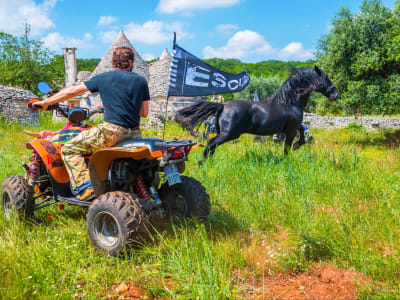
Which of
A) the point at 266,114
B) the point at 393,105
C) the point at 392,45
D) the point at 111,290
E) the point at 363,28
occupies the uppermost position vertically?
the point at 363,28

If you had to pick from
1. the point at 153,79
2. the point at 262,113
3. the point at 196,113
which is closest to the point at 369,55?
the point at 262,113

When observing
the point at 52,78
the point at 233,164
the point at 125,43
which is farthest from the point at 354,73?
the point at 52,78

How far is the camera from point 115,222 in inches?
119

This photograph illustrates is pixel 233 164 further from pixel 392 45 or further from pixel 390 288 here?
pixel 392 45

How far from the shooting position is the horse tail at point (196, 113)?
7.05m

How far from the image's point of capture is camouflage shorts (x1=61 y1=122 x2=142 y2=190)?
3.14 meters

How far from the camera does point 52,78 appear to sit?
111ft

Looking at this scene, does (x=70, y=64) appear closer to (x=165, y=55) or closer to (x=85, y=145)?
(x=165, y=55)

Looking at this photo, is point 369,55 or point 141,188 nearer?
point 141,188

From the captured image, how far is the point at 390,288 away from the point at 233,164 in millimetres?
3398

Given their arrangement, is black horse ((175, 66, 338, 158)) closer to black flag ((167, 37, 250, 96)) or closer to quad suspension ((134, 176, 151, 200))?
black flag ((167, 37, 250, 96))

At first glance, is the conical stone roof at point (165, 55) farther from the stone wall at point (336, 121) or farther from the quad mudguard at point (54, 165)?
the quad mudguard at point (54, 165)

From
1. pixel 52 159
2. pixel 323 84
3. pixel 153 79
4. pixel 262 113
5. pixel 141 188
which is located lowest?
pixel 141 188

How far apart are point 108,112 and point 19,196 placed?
5.00 ft
